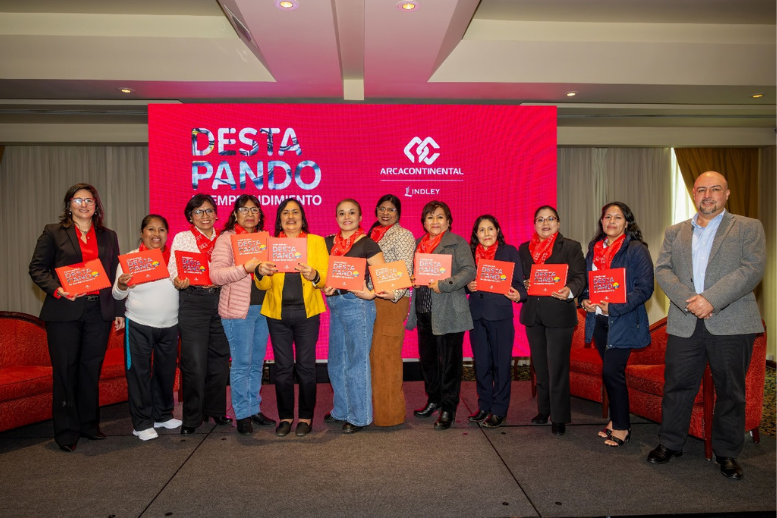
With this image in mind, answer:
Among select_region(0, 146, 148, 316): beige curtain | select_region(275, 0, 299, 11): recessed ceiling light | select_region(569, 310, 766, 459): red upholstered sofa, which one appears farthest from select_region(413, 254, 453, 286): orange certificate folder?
select_region(0, 146, 148, 316): beige curtain

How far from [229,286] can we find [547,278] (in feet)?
7.10

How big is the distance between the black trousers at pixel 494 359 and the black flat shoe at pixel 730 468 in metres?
1.32

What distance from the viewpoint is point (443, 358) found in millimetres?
3873

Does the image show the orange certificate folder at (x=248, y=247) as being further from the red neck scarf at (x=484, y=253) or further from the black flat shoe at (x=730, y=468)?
the black flat shoe at (x=730, y=468)

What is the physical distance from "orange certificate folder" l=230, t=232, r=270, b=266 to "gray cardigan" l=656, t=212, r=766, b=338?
2526mm

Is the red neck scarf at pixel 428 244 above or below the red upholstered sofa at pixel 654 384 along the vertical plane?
above

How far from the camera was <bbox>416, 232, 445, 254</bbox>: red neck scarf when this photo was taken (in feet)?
12.8

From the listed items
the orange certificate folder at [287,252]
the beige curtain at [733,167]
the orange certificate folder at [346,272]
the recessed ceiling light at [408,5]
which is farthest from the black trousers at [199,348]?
the beige curtain at [733,167]

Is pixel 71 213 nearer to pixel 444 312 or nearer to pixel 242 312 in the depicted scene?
pixel 242 312

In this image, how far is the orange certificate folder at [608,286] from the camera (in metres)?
3.36

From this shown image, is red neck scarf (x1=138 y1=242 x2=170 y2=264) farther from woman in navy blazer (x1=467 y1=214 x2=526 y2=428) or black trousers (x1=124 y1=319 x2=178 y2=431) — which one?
woman in navy blazer (x1=467 y1=214 x2=526 y2=428)

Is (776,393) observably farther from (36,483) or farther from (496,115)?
(36,483)

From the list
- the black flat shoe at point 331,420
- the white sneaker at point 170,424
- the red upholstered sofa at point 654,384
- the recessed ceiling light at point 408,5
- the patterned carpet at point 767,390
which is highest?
the recessed ceiling light at point 408,5

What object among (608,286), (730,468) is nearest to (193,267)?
(608,286)
